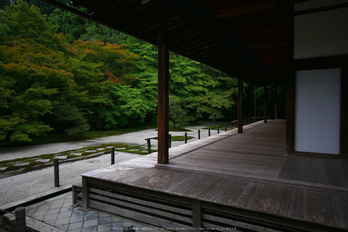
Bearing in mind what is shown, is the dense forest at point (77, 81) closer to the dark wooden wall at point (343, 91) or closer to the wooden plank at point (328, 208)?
the wooden plank at point (328, 208)

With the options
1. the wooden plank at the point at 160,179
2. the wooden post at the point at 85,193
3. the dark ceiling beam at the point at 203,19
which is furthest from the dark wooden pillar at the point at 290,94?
the wooden post at the point at 85,193

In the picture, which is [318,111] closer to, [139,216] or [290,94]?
[290,94]

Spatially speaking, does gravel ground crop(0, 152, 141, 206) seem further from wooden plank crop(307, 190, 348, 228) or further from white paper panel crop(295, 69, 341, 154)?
white paper panel crop(295, 69, 341, 154)

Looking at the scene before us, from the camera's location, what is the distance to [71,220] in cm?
334

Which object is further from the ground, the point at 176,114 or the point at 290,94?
the point at 290,94

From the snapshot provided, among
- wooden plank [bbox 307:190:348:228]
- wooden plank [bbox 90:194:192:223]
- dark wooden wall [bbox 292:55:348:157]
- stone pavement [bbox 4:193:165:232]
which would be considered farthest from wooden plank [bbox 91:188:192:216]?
dark wooden wall [bbox 292:55:348:157]

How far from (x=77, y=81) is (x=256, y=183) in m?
14.3

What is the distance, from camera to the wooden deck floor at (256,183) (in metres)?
2.28

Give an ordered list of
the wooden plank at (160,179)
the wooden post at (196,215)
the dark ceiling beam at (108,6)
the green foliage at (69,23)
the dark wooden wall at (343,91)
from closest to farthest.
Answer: the wooden post at (196,215), the wooden plank at (160,179), the dark ceiling beam at (108,6), the dark wooden wall at (343,91), the green foliage at (69,23)

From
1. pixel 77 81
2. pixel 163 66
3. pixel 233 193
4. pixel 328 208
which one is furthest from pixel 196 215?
pixel 77 81

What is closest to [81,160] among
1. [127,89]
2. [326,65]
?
[326,65]

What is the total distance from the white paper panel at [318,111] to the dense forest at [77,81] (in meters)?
10.8

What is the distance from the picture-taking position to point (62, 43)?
14430mm

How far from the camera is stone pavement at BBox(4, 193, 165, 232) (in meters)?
3.10
